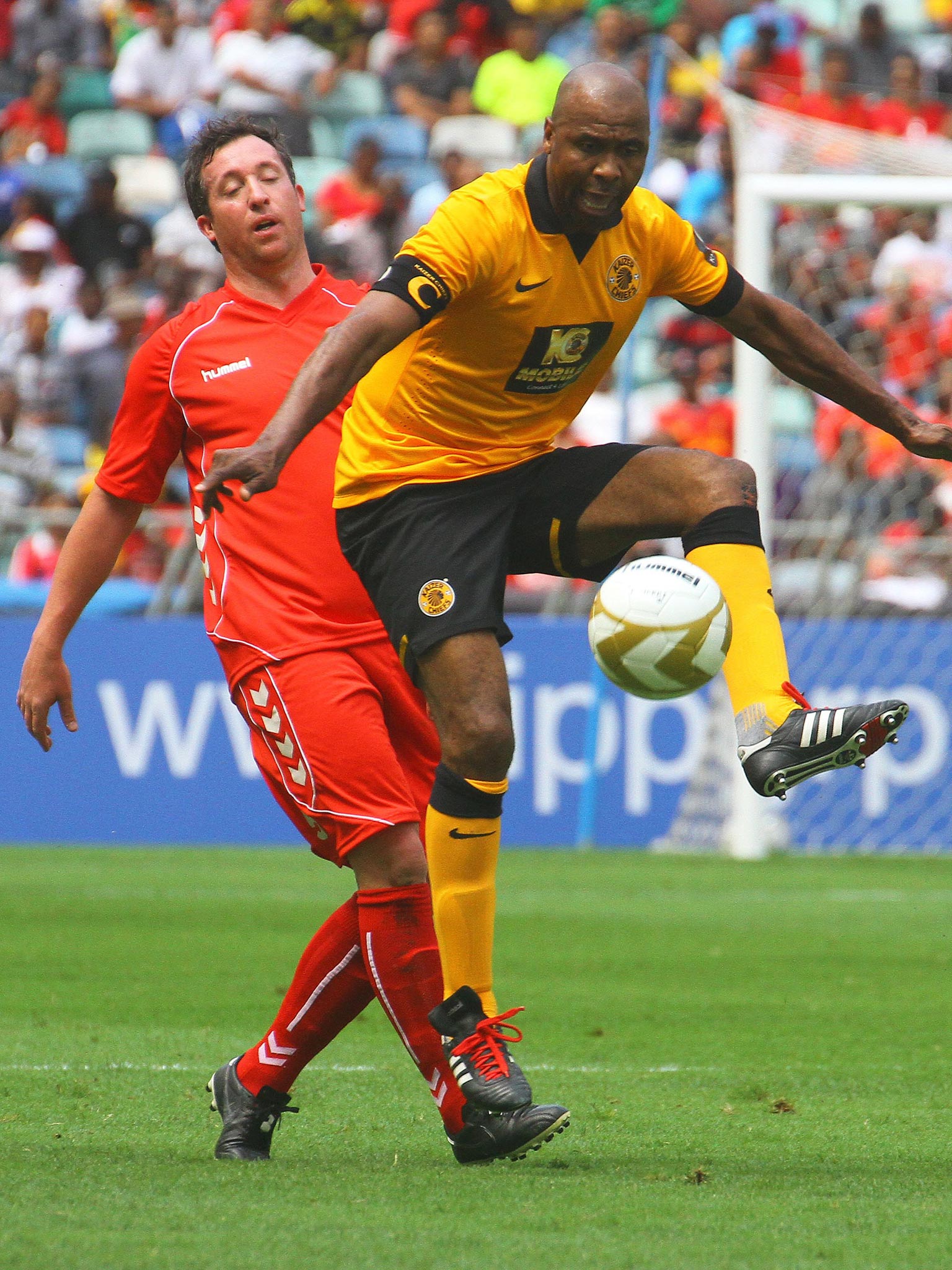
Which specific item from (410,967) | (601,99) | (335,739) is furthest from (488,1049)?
(601,99)

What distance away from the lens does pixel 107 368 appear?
47.6 feet

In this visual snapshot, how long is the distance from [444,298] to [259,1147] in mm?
1800

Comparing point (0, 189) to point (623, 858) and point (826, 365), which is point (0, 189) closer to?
point (623, 858)

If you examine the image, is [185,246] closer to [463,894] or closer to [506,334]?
[506,334]

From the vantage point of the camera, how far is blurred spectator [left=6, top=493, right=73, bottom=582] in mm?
12297

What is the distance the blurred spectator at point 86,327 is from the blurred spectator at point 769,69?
562 cm

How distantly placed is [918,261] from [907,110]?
2.68 metres

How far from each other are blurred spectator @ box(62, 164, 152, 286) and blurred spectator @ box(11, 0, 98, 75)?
2597mm

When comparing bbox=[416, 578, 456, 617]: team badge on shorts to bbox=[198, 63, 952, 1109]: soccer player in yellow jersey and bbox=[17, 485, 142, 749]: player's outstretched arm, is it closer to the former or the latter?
bbox=[198, 63, 952, 1109]: soccer player in yellow jersey

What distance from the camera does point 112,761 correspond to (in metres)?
12.0

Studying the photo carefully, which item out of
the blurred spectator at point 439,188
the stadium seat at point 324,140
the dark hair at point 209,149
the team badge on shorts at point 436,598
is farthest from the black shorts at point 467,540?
the stadium seat at point 324,140

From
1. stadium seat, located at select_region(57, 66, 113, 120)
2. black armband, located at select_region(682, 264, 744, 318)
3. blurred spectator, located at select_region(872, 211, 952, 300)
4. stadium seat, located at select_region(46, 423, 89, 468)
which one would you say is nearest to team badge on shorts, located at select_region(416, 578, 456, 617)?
black armband, located at select_region(682, 264, 744, 318)

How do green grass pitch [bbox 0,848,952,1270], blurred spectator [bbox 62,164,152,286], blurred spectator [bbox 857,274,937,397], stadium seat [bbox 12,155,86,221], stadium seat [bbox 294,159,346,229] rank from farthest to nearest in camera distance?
1. stadium seat [bbox 12,155,86,221]
2. stadium seat [bbox 294,159,346,229]
3. blurred spectator [bbox 62,164,152,286]
4. blurred spectator [bbox 857,274,937,397]
5. green grass pitch [bbox 0,848,952,1270]

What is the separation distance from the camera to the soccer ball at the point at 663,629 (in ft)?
13.3
